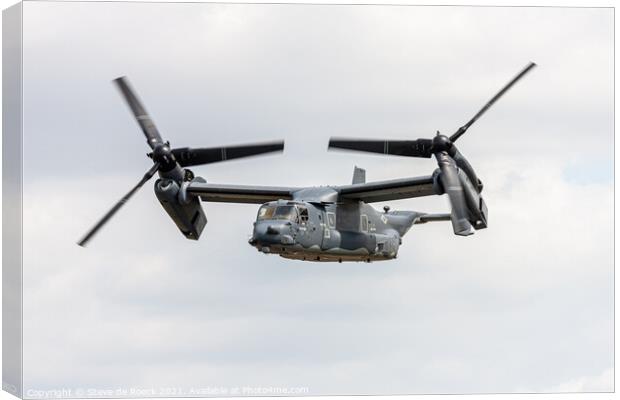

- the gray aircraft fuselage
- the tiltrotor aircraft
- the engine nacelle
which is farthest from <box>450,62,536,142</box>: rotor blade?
the engine nacelle

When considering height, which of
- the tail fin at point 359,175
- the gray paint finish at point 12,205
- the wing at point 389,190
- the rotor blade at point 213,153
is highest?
the tail fin at point 359,175

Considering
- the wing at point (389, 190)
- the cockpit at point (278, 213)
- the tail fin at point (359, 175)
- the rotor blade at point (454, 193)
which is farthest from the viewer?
the tail fin at point (359, 175)

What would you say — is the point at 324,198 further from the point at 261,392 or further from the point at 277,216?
the point at 261,392

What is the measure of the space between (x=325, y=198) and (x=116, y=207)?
543 centimetres

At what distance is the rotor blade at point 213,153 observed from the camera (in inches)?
1151

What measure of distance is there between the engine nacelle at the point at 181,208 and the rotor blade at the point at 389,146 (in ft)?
14.3

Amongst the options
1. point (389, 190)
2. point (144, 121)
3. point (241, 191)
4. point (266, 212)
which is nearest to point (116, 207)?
point (144, 121)

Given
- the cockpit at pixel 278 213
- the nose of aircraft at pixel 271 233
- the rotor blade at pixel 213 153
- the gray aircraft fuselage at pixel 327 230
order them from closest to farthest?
the nose of aircraft at pixel 271 233
the gray aircraft fuselage at pixel 327 230
the cockpit at pixel 278 213
the rotor blade at pixel 213 153

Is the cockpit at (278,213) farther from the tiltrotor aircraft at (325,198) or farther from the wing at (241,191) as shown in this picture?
the wing at (241,191)

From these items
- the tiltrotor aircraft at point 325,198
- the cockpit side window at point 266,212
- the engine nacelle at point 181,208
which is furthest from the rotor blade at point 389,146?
the engine nacelle at point 181,208

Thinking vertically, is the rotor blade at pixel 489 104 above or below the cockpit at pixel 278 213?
above

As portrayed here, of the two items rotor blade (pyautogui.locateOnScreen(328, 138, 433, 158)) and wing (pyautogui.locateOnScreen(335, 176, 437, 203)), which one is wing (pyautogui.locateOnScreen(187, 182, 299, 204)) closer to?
wing (pyautogui.locateOnScreen(335, 176, 437, 203))

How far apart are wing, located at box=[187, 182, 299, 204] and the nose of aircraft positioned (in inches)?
115

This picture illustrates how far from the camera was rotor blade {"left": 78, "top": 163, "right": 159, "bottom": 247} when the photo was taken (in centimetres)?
2754
